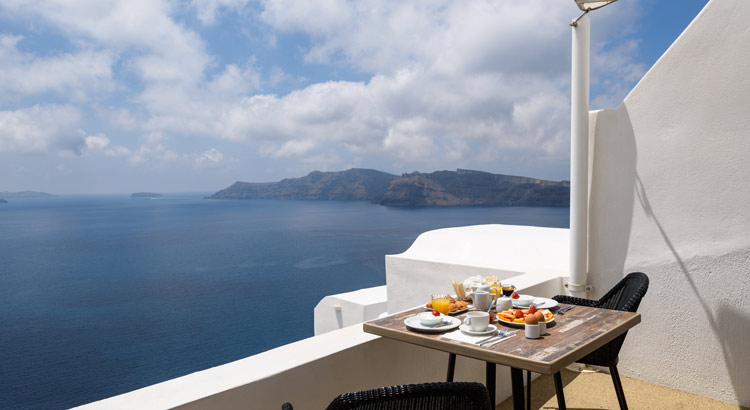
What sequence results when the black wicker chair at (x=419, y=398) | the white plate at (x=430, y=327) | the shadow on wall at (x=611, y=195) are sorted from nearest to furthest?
the black wicker chair at (x=419, y=398)
the white plate at (x=430, y=327)
the shadow on wall at (x=611, y=195)

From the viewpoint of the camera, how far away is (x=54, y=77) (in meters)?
95.6

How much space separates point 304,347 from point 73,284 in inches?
2221

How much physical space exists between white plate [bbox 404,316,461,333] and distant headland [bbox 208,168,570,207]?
4655 cm

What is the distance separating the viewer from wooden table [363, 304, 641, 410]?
62.6 inches

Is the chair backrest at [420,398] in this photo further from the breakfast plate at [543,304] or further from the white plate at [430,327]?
the breakfast plate at [543,304]

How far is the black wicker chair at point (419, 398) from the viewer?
1204 millimetres

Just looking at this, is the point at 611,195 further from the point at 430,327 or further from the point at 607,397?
the point at 430,327

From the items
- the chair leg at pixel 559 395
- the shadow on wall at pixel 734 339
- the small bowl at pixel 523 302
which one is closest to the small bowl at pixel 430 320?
the small bowl at pixel 523 302

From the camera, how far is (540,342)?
5.81 ft

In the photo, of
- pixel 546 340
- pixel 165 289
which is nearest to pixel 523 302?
pixel 546 340

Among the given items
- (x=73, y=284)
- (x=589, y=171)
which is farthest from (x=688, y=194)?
(x=73, y=284)

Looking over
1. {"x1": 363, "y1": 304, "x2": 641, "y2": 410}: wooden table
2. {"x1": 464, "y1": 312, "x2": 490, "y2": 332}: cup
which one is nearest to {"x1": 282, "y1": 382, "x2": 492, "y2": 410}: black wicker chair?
{"x1": 363, "y1": 304, "x2": 641, "y2": 410}: wooden table

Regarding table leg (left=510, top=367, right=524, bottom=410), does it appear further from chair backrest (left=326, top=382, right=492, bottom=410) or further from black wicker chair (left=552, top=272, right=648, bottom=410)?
chair backrest (left=326, top=382, right=492, bottom=410)

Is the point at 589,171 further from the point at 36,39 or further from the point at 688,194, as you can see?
the point at 36,39
